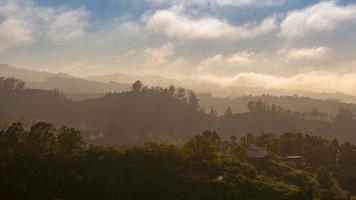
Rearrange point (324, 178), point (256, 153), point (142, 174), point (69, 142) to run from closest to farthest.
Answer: point (142, 174), point (69, 142), point (324, 178), point (256, 153)

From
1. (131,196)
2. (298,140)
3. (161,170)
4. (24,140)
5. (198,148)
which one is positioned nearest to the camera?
(131,196)

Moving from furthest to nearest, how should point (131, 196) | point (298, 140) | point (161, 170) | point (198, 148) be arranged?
point (298, 140)
point (198, 148)
point (161, 170)
point (131, 196)

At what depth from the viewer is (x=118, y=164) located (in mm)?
87938

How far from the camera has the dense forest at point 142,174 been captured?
7425 cm

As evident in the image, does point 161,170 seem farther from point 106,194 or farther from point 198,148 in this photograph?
point 198,148

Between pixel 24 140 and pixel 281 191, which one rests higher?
pixel 24 140

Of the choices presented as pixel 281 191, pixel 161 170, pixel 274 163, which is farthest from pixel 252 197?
pixel 274 163

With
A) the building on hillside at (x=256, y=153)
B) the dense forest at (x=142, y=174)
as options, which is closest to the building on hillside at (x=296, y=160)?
the dense forest at (x=142, y=174)

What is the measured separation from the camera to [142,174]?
8275 centimetres

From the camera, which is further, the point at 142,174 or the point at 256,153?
the point at 256,153

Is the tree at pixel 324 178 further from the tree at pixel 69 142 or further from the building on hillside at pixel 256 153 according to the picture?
the tree at pixel 69 142

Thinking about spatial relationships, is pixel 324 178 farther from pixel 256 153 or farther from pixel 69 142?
pixel 69 142

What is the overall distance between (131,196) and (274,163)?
5265 cm

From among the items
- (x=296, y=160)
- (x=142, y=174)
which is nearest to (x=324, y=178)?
(x=296, y=160)
